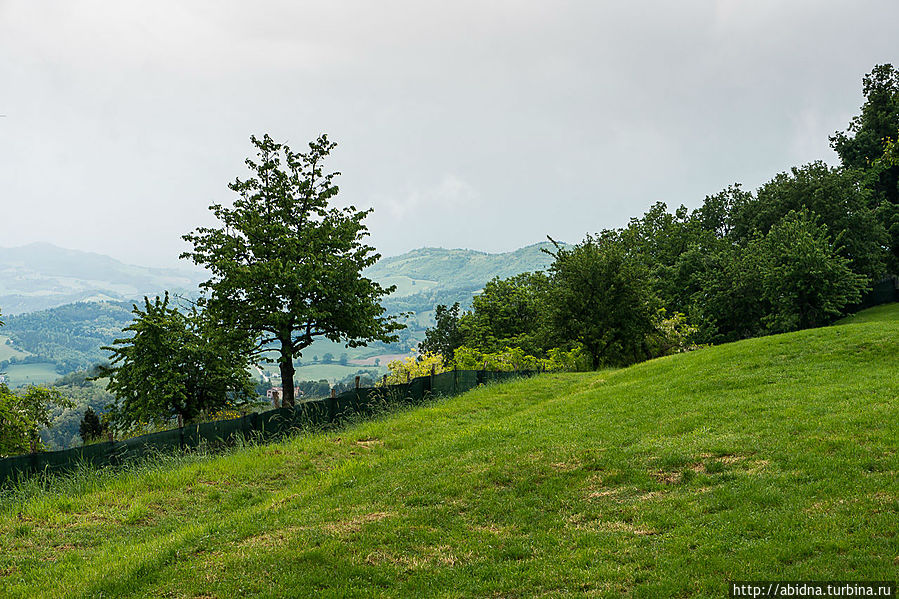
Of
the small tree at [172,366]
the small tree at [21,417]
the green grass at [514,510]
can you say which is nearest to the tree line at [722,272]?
the green grass at [514,510]

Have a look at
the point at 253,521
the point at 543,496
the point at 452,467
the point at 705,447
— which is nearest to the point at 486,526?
the point at 543,496

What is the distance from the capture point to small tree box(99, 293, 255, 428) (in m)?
28.7

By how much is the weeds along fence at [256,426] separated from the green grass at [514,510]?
0.83 m

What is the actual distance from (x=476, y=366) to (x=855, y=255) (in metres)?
35.9

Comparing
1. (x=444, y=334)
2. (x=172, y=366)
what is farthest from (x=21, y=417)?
(x=444, y=334)

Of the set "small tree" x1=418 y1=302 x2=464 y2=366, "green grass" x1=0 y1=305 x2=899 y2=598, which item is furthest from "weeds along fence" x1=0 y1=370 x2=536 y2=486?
"small tree" x1=418 y1=302 x2=464 y2=366

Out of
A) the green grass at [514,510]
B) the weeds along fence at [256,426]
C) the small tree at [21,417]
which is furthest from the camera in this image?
the small tree at [21,417]

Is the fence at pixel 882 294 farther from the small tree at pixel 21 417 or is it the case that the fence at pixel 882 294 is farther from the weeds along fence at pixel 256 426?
the small tree at pixel 21 417

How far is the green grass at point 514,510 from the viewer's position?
7219 mm

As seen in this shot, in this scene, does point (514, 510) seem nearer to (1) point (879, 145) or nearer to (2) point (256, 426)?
(2) point (256, 426)

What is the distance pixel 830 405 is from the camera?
45.2ft

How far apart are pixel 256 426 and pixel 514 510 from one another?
35.5ft

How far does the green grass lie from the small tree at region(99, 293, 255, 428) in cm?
1462

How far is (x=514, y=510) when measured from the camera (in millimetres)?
9797
